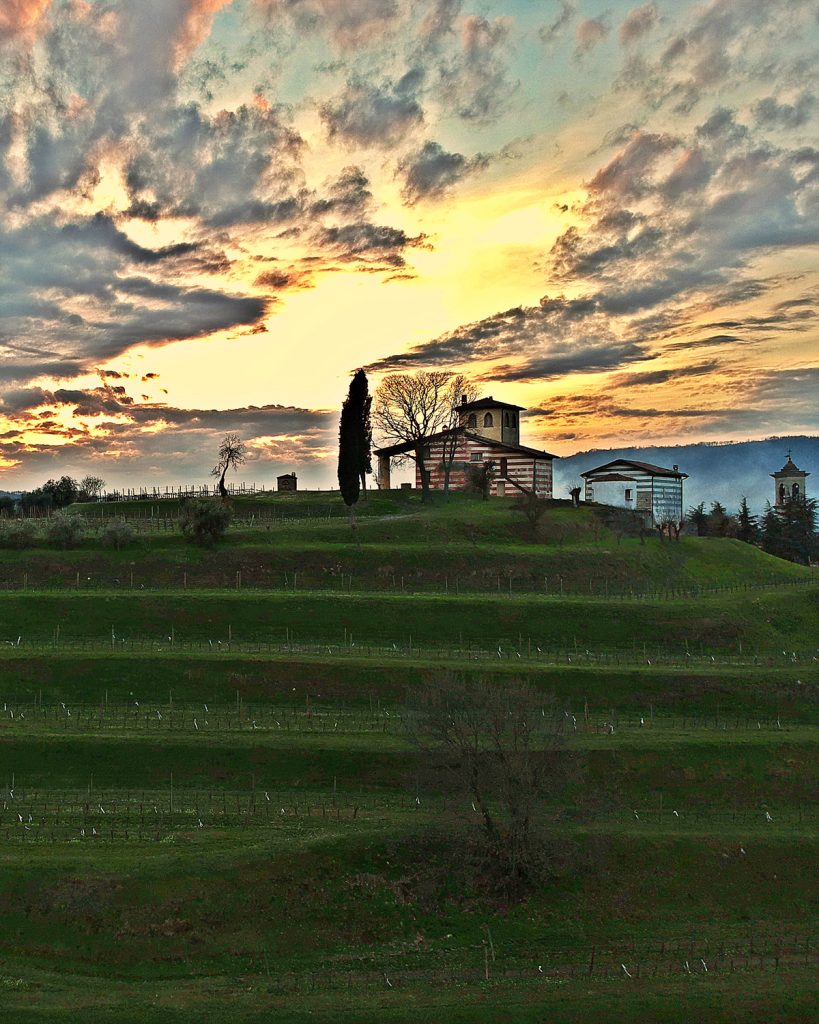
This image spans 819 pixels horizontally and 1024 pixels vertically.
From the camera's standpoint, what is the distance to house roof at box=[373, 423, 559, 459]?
368 ft

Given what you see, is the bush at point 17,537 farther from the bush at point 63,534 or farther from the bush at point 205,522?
the bush at point 205,522

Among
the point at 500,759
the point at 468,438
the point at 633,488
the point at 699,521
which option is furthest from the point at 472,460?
the point at 500,759

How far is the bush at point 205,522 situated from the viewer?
85.3 metres

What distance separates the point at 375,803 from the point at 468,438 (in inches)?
3101

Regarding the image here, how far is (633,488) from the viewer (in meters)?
122

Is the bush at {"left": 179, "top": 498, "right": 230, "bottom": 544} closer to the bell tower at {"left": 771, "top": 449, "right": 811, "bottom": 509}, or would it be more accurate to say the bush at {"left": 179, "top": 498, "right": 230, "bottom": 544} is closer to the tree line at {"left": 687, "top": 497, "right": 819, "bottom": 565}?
the tree line at {"left": 687, "top": 497, "right": 819, "bottom": 565}

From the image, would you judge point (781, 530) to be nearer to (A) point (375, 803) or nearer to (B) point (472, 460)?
(B) point (472, 460)

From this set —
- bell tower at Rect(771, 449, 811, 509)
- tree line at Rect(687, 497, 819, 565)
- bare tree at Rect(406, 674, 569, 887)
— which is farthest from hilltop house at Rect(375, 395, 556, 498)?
bare tree at Rect(406, 674, 569, 887)

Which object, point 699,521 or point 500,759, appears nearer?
point 500,759

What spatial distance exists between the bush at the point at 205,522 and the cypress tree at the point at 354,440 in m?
16.1

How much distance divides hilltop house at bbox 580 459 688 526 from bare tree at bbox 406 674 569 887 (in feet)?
272

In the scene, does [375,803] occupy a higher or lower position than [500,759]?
lower

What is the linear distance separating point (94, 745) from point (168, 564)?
35.3 meters

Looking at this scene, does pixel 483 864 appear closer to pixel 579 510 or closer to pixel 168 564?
pixel 168 564
